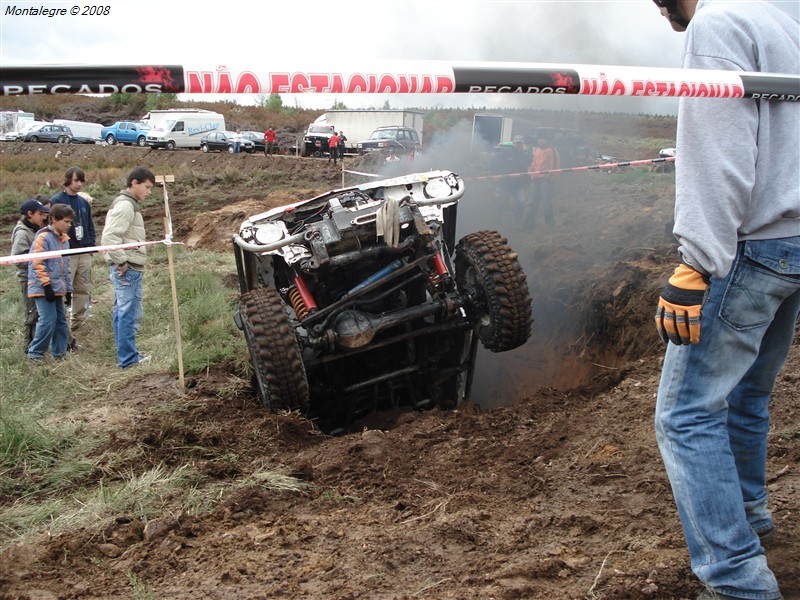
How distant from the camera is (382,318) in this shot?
578 cm

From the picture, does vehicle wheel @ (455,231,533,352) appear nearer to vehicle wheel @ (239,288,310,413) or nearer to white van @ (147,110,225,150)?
vehicle wheel @ (239,288,310,413)

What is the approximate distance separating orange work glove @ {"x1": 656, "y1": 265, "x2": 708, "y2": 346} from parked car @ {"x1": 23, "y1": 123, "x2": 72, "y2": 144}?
45.0m

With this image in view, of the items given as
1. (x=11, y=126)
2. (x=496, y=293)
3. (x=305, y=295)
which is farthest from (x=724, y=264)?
(x=11, y=126)

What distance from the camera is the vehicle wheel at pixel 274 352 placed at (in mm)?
5238

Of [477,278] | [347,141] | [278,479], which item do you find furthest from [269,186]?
[278,479]

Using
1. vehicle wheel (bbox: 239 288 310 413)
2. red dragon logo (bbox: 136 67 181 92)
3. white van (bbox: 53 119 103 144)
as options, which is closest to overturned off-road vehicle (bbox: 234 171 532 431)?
vehicle wheel (bbox: 239 288 310 413)

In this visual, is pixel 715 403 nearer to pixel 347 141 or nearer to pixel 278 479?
pixel 278 479

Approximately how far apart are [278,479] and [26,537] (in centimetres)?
126

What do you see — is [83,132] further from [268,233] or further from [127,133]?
[268,233]

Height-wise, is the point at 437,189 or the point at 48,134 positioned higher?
the point at 437,189

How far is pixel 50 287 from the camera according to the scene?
7.34 m

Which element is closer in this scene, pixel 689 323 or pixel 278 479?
pixel 689 323

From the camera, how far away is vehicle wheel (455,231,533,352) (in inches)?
232

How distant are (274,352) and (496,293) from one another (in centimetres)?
185
